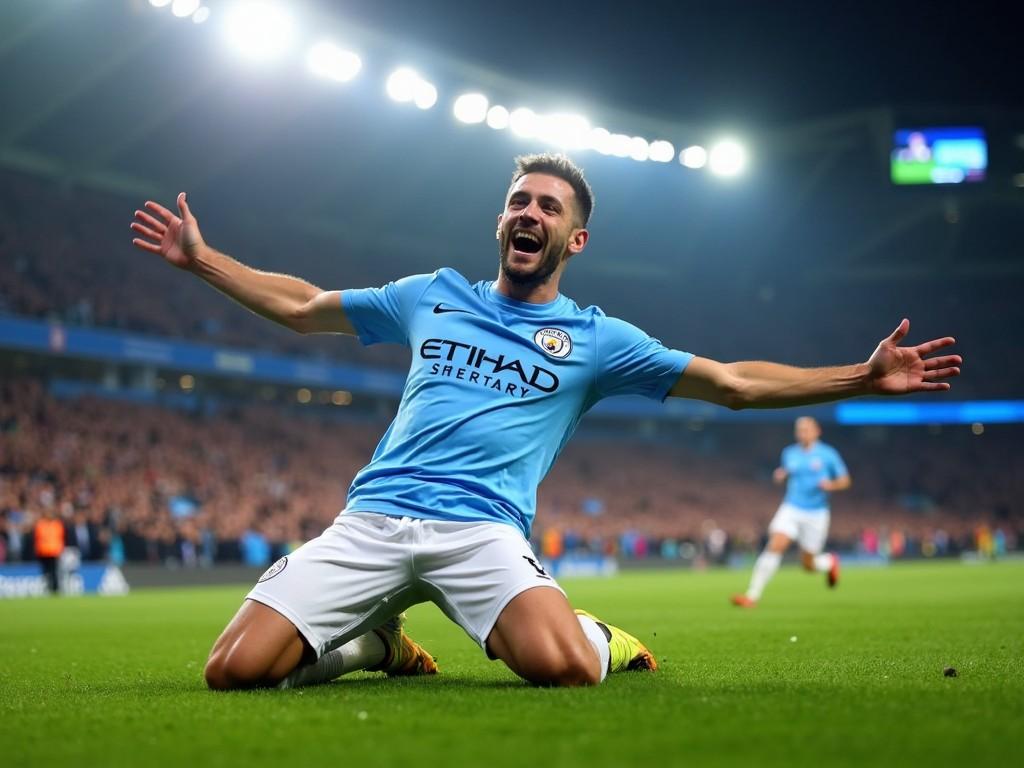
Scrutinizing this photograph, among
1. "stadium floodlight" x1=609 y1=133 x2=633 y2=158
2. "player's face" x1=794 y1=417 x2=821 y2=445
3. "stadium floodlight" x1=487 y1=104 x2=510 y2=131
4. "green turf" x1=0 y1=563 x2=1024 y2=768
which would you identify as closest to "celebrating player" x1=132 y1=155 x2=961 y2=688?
"green turf" x1=0 y1=563 x2=1024 y2=768

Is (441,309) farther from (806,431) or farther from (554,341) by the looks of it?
(806,431)

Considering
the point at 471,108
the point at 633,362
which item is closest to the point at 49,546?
the point at 633,362

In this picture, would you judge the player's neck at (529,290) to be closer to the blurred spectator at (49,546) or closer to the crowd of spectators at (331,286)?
the blurred spectator at (49,546)

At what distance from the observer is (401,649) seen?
5.31 m

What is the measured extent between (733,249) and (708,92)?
13.1m

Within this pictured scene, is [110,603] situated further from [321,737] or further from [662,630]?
[321,737]

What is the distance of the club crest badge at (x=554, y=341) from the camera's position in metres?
4.98

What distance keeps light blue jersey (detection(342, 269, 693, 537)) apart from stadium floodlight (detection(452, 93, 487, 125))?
101 feet

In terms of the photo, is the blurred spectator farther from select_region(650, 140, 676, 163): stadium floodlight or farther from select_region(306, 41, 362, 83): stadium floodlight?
select_region(650, 140, 676, 163): stadium floodlight

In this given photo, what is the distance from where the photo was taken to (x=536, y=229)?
5.06m

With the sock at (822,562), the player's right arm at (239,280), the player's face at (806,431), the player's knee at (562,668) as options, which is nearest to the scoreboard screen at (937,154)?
the sock at (822,562)

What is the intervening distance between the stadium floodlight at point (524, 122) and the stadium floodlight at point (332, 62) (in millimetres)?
7106

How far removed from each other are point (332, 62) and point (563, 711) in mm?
28754

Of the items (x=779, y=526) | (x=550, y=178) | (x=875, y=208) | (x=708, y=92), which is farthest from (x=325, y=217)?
(x=550, y=178)
